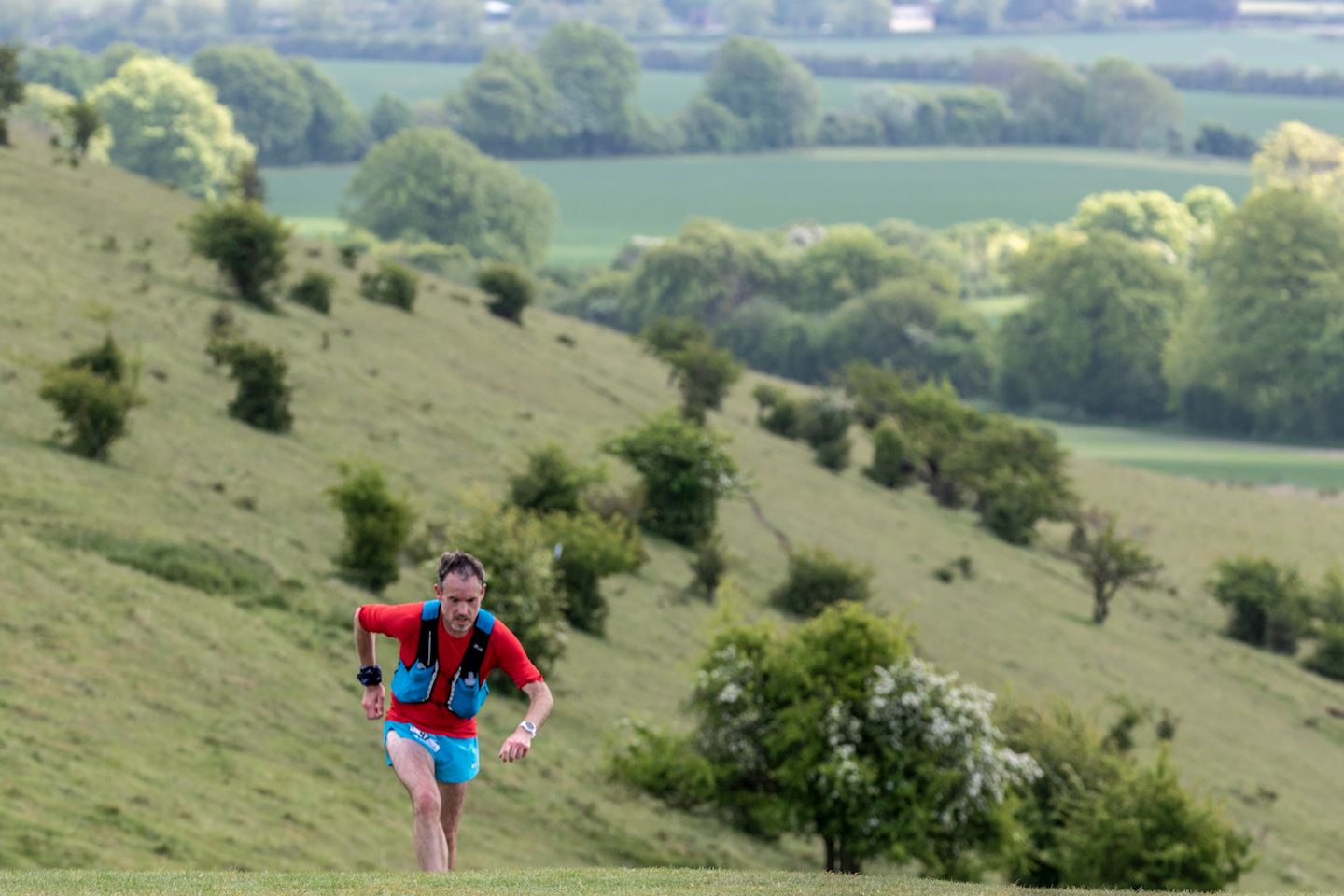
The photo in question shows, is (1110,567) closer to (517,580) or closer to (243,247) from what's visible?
(243,247)

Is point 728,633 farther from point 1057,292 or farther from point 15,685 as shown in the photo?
point 1057,292

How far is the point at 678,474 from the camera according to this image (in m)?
47.3

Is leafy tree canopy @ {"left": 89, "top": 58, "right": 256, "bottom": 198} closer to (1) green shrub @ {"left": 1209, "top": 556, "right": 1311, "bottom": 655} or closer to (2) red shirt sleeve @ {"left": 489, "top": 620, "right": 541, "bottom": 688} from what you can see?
(1) green shrub @ {"left": 1209, "top": 556, "right": 1311, "bottom": 655}

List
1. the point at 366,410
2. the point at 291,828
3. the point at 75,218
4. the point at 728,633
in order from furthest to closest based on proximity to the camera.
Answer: the point at 75,218 < the point at 366,410 < the point at 728,633 < the point at 291,828

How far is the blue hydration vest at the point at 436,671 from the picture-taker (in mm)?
10969

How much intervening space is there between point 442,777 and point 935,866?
16240 mm

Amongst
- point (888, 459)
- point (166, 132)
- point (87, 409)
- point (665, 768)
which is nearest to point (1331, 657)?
point (888, 459)

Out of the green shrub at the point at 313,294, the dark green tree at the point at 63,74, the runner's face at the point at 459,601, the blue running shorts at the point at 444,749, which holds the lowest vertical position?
the dark green tree at the point at 63,74

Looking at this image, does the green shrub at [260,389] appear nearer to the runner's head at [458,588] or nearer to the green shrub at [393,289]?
the green shrub at [393,289]

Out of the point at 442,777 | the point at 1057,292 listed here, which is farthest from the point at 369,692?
the point at 1057,292

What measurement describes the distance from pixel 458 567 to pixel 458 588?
131 mm

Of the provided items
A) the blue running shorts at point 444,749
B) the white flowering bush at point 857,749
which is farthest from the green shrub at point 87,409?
the blue running shorts at point 444,749

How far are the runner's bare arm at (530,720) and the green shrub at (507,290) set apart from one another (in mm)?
60137

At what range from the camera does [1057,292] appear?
137 meters
